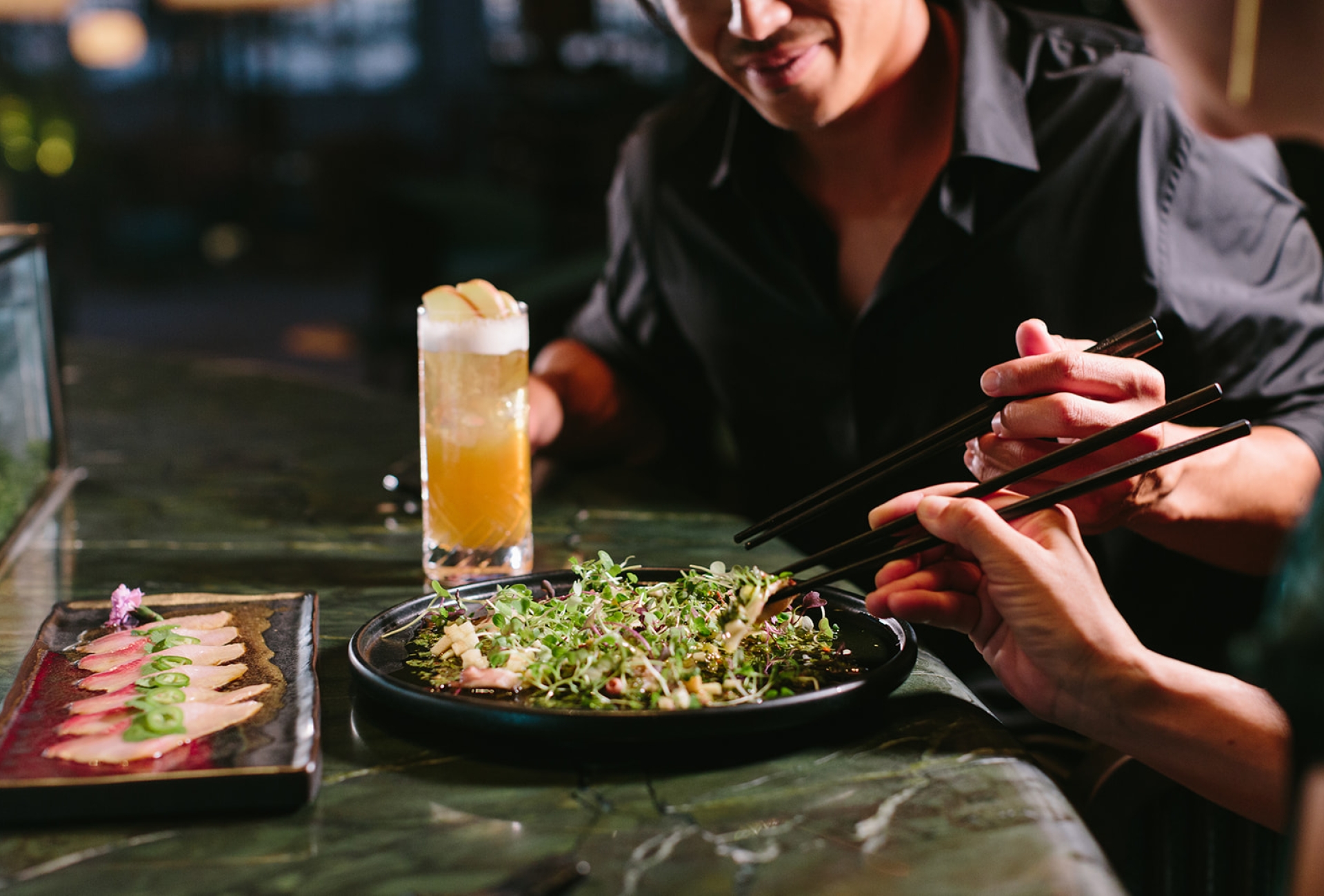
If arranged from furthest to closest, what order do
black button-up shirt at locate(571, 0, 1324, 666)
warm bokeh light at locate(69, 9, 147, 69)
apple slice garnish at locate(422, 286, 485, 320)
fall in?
warm bokeh light at locate(69, 9, 147, 69)
black button-up shirt at locate(571, 0, 1324, 666)
apple slice garnish at locate(422, 286, 485, 320)

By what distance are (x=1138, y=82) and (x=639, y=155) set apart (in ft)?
2.90

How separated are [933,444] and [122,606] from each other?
829mm

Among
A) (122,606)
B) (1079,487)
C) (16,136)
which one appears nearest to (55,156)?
(16,136)

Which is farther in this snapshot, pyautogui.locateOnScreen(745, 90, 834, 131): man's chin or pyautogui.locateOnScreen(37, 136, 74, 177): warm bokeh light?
pyautogui.locateOnScreen(37, 136, 74, 177): warm bokeh light

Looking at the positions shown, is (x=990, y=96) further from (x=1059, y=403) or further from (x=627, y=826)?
(x=627, y=826)

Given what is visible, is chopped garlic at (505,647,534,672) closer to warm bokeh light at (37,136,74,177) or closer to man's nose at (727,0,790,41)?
man's nose at (727,0,790,41)

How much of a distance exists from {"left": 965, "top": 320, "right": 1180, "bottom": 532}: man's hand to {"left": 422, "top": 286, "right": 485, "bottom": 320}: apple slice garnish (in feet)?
1.96

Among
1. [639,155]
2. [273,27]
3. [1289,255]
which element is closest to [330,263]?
[273,27]

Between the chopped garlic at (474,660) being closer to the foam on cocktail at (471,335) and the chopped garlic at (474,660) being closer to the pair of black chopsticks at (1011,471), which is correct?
the pair of black chopsticks at (1011,471)

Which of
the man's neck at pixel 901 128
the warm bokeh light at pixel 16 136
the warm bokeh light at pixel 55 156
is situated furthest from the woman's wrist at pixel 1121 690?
the warm bokeh light at pixel 55 156

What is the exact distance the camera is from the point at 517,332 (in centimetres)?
146

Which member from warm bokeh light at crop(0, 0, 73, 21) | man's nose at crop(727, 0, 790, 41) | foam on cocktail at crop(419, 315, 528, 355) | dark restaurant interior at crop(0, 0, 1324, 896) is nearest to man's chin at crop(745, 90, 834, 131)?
man's nose at crop(727, 0, 790, 41)

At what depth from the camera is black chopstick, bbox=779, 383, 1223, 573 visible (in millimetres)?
982

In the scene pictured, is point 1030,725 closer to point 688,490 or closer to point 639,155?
point 688,490
